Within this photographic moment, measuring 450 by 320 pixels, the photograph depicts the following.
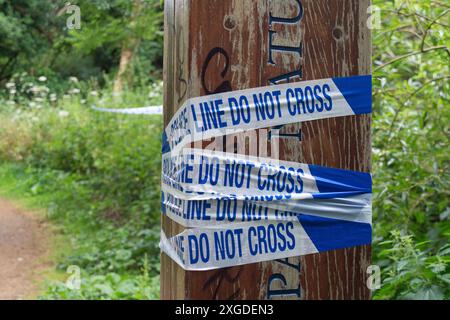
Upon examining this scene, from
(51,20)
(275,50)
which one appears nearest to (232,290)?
(275,50)

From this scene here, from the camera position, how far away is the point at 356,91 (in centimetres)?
192

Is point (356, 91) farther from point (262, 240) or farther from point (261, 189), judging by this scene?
point (262, 240)

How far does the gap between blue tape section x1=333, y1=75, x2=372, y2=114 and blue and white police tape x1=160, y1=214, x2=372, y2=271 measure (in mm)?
356

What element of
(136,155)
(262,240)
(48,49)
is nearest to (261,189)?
(262,240)

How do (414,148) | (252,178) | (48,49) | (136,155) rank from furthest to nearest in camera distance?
(48,49), (136,155), (414,148), (252,178)

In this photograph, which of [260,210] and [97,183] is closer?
[260,210]

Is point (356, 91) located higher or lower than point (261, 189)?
higher

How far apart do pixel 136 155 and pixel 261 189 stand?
6760 mm

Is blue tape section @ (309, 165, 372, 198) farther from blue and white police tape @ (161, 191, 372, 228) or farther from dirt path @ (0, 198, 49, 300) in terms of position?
dirt path @ (0, 198, 49, 300)

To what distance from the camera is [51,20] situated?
17641 mm

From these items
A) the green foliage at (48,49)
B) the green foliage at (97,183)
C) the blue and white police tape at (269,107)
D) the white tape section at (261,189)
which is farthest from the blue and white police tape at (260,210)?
the green foliage at (48,49)

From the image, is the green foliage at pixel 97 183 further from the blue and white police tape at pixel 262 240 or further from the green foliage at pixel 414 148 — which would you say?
the blue and white police tape at pixel 262 240

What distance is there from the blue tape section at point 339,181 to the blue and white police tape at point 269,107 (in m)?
0.17

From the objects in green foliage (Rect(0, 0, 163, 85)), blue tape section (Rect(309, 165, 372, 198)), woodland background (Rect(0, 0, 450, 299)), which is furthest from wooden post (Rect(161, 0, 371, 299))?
green foliage (Rect(0, 0, 163, 85))
